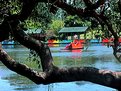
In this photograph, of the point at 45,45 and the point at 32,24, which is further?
the point at 32,24

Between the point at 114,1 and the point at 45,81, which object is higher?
the point at 114,1

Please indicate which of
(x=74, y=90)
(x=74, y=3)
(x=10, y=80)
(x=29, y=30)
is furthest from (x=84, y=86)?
(x=74, y=3)

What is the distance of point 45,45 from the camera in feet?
17.9

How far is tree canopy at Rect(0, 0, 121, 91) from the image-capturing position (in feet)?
17.0

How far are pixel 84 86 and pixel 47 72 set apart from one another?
27.7ft

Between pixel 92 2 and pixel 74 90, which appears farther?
pixel 74 90

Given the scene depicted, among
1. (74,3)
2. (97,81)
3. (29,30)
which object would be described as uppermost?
(74,3)

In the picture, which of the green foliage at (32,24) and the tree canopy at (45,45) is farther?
the green foliage at (32,24)

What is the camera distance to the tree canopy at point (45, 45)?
5180 millimetres

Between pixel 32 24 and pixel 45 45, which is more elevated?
pixel 32 24

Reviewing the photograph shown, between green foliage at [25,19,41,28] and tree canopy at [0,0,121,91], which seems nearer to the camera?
tree canopy at [0,0,121,91]

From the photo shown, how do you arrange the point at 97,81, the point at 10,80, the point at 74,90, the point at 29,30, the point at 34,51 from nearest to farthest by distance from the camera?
the point at 97,81 → the point at 34,51 → the point at 29,30 → the point at 74,90 → the point at 10,80

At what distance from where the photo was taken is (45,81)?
5219 millimetres

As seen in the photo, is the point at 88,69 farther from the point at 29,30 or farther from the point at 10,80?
the point at 10,80
